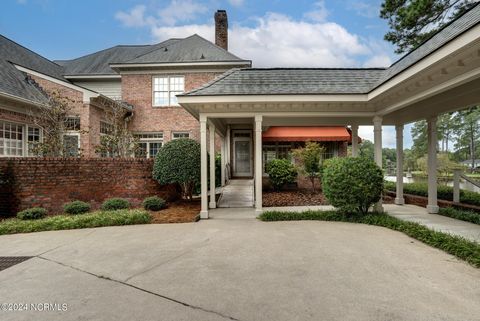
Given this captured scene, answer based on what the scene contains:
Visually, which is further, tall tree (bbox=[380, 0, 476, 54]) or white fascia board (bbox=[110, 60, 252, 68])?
white fascia board (bbox=[110, 60, 252, 68])

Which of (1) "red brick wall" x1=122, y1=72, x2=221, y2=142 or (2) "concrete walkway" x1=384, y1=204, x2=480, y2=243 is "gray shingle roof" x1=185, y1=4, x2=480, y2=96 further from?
(1) "red brick wall" x1=122, y1=72, x2=221, y2=142

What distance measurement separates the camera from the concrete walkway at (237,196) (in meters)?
10.4

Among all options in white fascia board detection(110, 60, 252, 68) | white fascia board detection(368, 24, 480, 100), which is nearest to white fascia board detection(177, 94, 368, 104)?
white fascia board detection(368, 24, 480, 100)

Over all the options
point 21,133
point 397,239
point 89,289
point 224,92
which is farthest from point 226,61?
point 89,289

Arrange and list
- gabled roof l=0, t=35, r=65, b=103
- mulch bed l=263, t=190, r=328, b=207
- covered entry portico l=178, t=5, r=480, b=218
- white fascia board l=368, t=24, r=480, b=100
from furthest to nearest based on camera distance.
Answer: gabled roof l=0, t=35, r=65, b=103 → mulch bed l=263, t=190, r=328, b=207 → covered entry portico l=178, t=5, r=480, b=218 → white fascia board l=368, t=24, r=480, b=100

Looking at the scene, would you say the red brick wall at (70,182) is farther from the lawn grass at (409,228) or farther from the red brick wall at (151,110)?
the red brick wall at (151,110)

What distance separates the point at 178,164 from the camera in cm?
928

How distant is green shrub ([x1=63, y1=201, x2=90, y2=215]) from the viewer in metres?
8.45

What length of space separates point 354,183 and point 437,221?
8.26ft

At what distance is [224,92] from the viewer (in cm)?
785

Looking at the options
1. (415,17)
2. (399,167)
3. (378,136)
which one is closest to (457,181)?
(399,167)

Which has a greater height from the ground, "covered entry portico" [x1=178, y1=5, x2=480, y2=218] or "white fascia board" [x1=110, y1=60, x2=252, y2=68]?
"white fascia board" [x1=110, y1=60, x2=252, y2=68]

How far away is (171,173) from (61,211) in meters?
3.86

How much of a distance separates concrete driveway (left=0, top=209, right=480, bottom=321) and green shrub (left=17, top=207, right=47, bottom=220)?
5.38 ft
